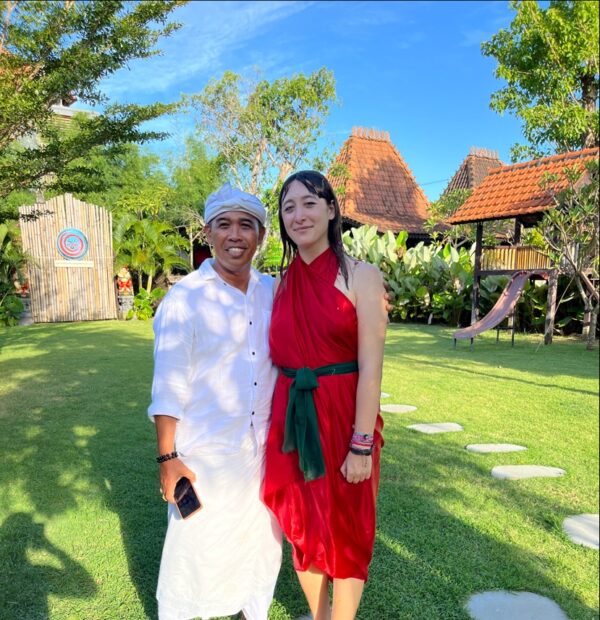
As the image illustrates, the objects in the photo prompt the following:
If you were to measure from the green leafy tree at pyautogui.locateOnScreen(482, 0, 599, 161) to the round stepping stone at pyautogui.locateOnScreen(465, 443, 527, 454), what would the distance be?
246 cm

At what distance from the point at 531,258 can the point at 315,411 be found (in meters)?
11.0

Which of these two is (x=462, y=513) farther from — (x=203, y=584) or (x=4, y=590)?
(x=4, y=590)

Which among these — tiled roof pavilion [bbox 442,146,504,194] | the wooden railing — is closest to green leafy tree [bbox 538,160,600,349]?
the wooden railing

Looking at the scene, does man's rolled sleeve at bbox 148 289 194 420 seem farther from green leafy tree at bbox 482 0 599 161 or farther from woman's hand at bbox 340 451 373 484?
green leafy tree at bbox 482 0 599 161

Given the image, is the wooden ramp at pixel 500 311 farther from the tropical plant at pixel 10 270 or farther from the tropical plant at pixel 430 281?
the tropical plant at pixel 10 270

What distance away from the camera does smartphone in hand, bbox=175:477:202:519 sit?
1710 mm

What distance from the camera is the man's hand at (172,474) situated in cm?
171

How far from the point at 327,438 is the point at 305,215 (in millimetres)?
760

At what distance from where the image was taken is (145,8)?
13.7 feet

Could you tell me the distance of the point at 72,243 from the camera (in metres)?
13.6

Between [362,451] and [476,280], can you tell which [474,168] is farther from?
[362,451]

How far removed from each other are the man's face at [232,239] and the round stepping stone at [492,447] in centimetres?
281

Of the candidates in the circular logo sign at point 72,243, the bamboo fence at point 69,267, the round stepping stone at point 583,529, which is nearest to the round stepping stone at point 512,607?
the round stepping stone at point 583,529

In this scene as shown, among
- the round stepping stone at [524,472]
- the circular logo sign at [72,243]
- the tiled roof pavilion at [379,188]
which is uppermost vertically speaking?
the tiled roof pavilion at [379,188]
